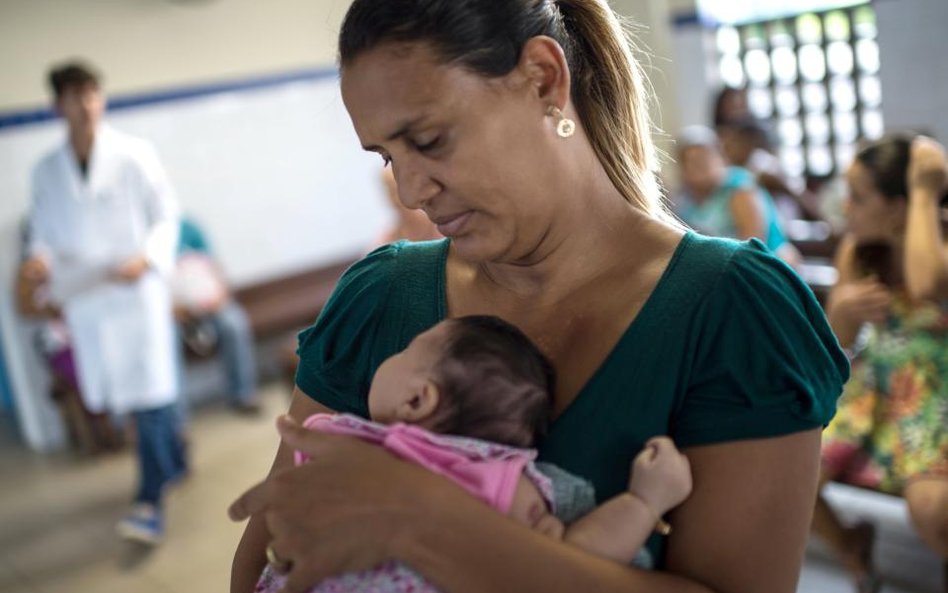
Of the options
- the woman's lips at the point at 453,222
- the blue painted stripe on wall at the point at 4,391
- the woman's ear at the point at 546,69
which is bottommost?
the blue painted stripe on wall at the point at 4,391

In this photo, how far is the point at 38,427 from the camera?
→ 5.62 meters

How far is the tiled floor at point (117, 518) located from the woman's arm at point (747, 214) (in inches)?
53.4

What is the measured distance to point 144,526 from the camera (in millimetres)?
4129

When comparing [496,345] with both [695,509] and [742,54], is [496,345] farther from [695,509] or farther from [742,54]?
[742,54]

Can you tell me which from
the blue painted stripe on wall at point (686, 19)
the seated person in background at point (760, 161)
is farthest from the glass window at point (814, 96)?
the seated person in background at point (760, 161)

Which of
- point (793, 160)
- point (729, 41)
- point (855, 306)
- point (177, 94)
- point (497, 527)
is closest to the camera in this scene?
point (497, 527)

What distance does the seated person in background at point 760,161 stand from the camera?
17.1 ft

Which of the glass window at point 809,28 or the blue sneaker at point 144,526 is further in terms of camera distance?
the glass window at point 809,28

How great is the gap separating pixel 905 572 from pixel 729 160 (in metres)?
2.61

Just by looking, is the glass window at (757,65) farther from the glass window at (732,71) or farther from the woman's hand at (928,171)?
the woman's hand at (928,171)

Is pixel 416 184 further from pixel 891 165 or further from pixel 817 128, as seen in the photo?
pixel 817 128

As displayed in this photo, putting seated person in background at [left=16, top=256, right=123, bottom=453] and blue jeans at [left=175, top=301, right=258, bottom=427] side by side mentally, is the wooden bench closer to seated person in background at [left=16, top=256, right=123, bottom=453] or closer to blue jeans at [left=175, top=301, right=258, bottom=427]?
blue jeans at [left=175, top=301, right=258, bottom=427]

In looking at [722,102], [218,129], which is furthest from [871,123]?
[218,129]

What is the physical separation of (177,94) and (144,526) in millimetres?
2862
